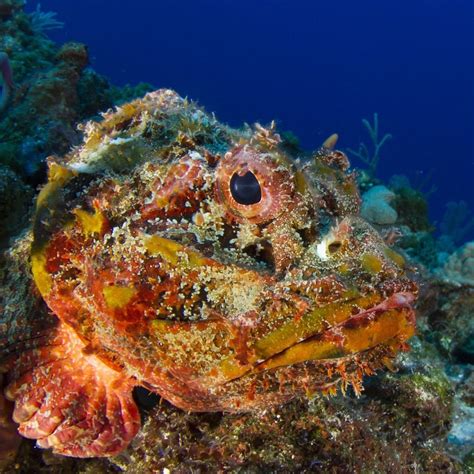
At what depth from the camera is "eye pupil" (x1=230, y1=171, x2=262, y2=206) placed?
2742 mm

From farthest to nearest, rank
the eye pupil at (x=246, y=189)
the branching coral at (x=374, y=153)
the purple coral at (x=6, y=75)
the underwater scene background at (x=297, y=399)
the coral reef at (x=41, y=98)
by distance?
the branching coral at (x=374, y=153), the purple coral at (x=6, y=75), the coral reef at (x=41, y=98), the underwater scene background at (x=297, y=399), the eye pupil at (x=246, y=189)

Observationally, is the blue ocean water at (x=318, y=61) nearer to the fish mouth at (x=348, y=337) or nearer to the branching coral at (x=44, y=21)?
the branching coral at (x=44, y=21)

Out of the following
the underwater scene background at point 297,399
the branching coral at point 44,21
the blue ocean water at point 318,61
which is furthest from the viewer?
the blue ocean water at point 318,61

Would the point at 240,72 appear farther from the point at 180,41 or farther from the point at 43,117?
the point at 43,117

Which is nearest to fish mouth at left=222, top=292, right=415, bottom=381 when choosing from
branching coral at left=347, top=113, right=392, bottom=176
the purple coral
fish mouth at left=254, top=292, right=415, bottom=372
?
fish mouth at left=254, top=292, right=415, bottom=372

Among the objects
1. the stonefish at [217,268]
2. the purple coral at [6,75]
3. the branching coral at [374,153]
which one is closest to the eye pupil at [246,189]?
the stonefish at [217,268]

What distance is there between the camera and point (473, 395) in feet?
20.7

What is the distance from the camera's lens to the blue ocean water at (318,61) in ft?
381

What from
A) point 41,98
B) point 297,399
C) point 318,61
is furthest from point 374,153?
A: point 318,61

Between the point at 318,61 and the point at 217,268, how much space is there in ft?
543

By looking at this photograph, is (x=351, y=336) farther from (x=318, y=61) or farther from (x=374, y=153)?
(x=318, y=61)

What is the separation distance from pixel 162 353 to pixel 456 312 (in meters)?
6.63

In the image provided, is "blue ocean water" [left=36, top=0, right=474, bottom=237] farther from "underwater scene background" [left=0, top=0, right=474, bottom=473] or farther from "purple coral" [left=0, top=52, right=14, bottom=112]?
"purple coral" [left=0, top=52, right=14, bottom=112]

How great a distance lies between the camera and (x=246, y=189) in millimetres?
2773
